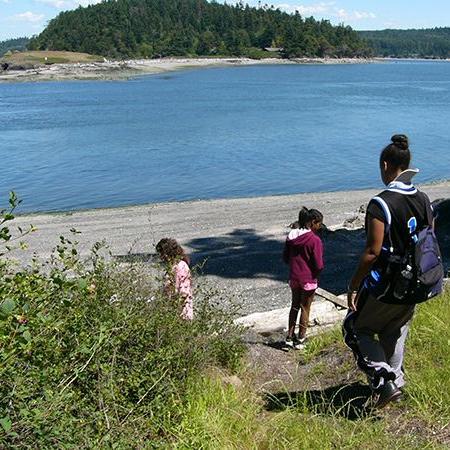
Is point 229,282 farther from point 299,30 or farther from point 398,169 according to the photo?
point 299,30

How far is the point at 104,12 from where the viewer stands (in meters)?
197

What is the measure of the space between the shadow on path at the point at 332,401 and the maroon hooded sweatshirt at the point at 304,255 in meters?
1.69

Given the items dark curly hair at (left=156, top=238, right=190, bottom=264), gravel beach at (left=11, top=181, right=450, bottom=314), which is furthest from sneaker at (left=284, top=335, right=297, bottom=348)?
gravel beach at (left=11, top=181, right=450, bottom=314)

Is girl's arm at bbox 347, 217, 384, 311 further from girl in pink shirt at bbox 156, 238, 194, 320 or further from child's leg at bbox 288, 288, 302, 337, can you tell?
child's leg at bbox 288, 288, 302, 337

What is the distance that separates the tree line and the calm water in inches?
4100

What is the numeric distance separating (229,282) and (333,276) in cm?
181

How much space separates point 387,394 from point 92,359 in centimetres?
195

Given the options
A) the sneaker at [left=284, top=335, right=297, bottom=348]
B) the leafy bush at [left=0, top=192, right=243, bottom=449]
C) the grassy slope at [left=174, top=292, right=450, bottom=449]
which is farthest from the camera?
the sneaker at [left=284, top=335, right=297, bottom=348]

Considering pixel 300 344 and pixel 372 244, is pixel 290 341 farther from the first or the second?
pixel 372 244

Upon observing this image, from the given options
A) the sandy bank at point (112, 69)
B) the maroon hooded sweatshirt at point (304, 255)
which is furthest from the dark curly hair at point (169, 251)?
the sandy bank at point (112, 69)

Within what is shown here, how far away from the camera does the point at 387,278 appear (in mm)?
4168

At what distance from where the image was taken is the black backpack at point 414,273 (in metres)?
4.10

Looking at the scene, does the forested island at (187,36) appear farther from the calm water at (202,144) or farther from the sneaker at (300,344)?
the sneaker at (300,344)

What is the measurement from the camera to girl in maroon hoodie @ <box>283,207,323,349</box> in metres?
6.52
